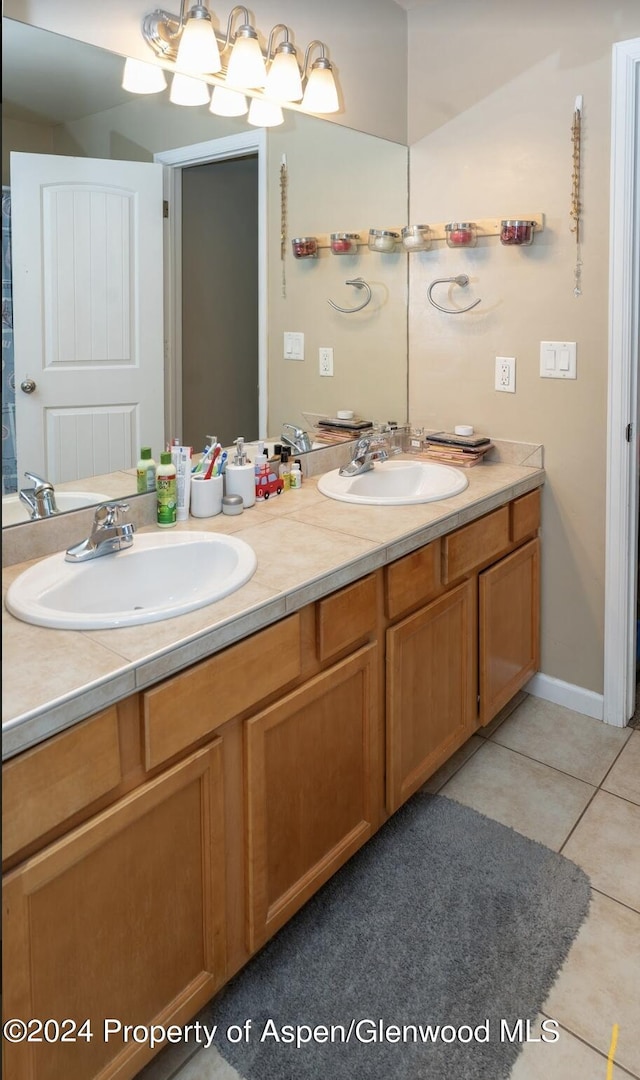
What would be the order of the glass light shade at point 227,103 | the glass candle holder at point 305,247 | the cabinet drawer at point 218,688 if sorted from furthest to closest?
1. the glass candle holder at point 305,247
2. the glass light shade at point 227,103
3. the cabinet drawer at point 218,688

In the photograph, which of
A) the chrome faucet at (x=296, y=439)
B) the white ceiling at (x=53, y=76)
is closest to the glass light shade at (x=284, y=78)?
the white ceiling at (x=53, y=76)

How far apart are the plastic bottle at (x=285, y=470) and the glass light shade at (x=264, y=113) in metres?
0.88

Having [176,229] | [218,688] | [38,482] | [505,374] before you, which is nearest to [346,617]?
[218,688]

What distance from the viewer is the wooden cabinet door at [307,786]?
4.59 feet

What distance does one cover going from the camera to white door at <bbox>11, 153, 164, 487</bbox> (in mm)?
1484

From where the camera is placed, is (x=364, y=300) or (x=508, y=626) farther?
(x=364, y=300)

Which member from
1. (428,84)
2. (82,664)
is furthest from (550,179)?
(82,664)

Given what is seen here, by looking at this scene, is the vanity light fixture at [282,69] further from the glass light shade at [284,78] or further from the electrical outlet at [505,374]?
the electrical outlet at [505,374]

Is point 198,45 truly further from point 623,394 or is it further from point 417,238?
point 623,394

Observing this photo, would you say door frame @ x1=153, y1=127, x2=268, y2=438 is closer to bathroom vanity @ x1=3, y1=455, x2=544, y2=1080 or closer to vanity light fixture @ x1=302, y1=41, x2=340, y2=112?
vanity light fixture @ x1=302, y1=41, x2=340, y2=112

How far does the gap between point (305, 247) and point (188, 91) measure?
0.58 m

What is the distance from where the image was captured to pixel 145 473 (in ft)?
5.87

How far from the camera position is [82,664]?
111cm

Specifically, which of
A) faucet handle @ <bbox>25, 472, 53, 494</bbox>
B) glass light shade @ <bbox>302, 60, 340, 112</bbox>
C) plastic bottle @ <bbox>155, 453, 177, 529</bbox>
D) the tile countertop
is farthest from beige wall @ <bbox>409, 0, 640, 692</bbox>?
faucet handle @ <bbox>25, 472, 53, 494</bbox>
